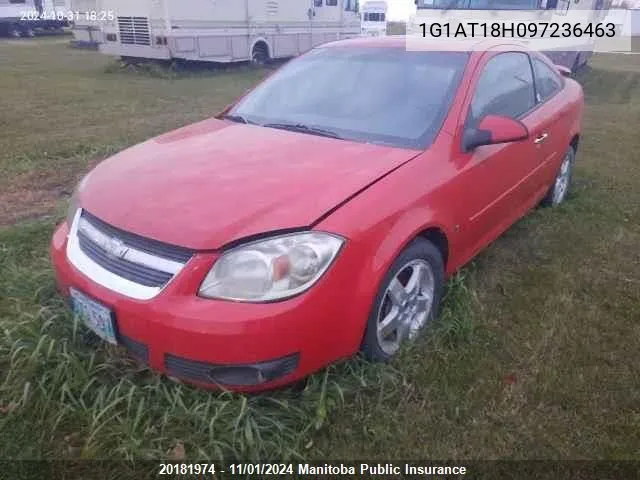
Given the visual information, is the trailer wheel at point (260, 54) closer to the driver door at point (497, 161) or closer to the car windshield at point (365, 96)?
the driver door at point (497, 161)

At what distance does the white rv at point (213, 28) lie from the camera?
1295cm

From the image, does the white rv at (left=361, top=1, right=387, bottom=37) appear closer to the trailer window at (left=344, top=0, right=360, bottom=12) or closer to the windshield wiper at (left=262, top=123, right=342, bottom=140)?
the trailer window at (left=344, top=0, right=360, bottom=12)

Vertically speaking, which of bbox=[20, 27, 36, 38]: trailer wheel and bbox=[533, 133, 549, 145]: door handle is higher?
bbox=[533, 133, 549, 145]: door handle

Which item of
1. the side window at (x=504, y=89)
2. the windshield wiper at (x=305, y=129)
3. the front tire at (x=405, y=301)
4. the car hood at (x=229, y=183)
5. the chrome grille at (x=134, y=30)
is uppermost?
the side window at (x=504, y=89)

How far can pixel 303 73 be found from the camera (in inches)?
143

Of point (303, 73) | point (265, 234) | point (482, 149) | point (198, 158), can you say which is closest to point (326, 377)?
point (265, 234)

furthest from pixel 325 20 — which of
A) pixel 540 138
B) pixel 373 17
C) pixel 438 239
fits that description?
pixel 438 239

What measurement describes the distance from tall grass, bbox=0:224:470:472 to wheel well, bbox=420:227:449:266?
0.54 meters

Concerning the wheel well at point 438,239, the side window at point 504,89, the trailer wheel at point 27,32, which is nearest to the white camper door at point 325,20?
the side window at point 504,89

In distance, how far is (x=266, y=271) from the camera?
212 centimetres

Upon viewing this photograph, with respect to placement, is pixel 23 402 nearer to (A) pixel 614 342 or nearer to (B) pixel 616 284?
(A) pixel 614 342

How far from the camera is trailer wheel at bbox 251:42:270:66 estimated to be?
1542 centimetres

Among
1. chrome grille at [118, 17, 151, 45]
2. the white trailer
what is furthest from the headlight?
the white trailer

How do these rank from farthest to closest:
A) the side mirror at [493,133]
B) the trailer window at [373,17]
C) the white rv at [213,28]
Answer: the trailer window at [373,17], the white rv at [213,28], the side mirror at [493,133]
